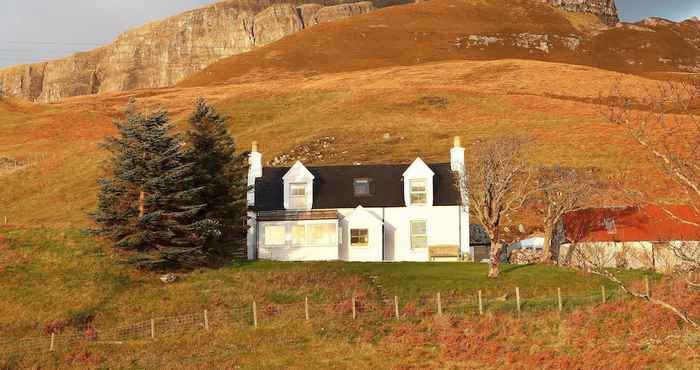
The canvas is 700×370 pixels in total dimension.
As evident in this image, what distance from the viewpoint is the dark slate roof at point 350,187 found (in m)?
46.3

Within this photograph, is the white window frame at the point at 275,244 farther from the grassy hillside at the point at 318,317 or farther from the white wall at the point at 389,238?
the grassy hillside at the point at 318,317

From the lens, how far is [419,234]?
150 feet

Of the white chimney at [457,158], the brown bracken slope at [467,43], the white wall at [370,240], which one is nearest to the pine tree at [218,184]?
the white wall at [370,240]

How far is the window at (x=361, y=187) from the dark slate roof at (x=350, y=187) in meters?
0.24

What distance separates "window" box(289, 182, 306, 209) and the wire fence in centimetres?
1439

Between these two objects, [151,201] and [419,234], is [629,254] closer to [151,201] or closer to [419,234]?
Answer: [419,234]

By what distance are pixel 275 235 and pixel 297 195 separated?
331 centimetres

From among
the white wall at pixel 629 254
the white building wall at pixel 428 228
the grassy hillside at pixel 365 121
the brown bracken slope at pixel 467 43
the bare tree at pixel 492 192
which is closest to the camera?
the bare tree at pixel 492 192

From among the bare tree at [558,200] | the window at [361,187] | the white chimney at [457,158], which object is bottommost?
the bare tree at [558,200]

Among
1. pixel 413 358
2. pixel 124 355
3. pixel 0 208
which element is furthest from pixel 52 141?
pixel 413 358

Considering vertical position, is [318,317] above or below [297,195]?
below

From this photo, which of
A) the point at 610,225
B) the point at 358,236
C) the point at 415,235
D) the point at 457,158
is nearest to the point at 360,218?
the point at 358,236

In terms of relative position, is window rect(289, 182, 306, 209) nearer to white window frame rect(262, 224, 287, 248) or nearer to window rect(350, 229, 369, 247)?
white window frame rect(262, 224, 287, 248)

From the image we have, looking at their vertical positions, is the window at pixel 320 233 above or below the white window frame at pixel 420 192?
below
